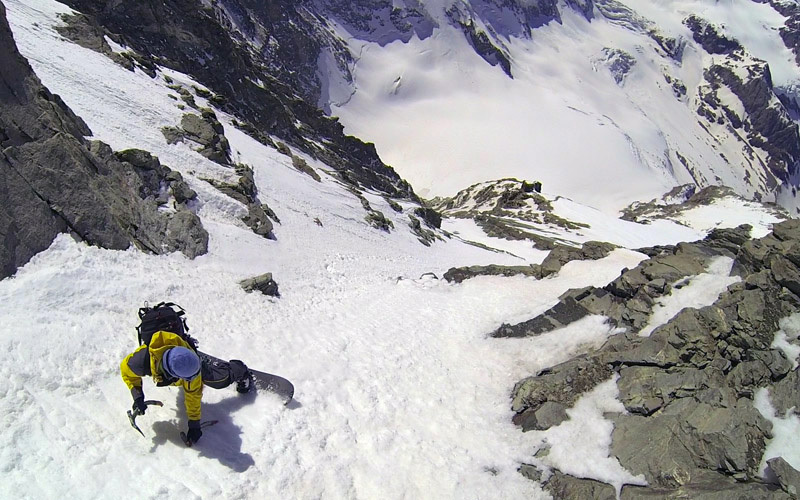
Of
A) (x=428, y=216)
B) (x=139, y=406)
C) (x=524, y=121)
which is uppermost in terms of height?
(x=139, y=406)

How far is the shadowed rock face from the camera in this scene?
9.12 metres

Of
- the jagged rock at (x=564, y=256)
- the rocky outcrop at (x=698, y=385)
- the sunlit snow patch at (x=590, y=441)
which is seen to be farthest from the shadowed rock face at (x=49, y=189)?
the jagged rock at (x=564, y=256)

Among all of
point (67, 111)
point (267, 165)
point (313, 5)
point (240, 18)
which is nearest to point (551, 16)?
point (313, 5)

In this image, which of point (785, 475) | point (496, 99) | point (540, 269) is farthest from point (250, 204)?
point (496, 99)

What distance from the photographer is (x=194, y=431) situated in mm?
6523

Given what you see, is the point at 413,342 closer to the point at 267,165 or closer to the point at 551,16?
the point at 267,165

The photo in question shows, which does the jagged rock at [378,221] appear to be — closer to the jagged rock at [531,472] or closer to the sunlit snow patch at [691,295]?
the sunlit snow patch at [691,295]

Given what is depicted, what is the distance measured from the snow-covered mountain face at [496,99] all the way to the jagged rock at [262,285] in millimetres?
85312

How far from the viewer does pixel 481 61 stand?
502 ft

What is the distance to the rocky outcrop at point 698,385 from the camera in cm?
668

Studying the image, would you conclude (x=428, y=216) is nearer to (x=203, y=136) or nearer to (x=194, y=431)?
(x=203, y=136)

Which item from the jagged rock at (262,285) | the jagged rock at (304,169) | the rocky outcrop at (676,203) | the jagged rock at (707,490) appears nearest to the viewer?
the jagged rock at (707,490)

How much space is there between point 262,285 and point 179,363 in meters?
8.20

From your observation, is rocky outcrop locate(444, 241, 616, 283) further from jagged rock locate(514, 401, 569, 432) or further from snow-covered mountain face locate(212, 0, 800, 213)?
snow-covered mountain face locate(212, 0, 800, 213)
